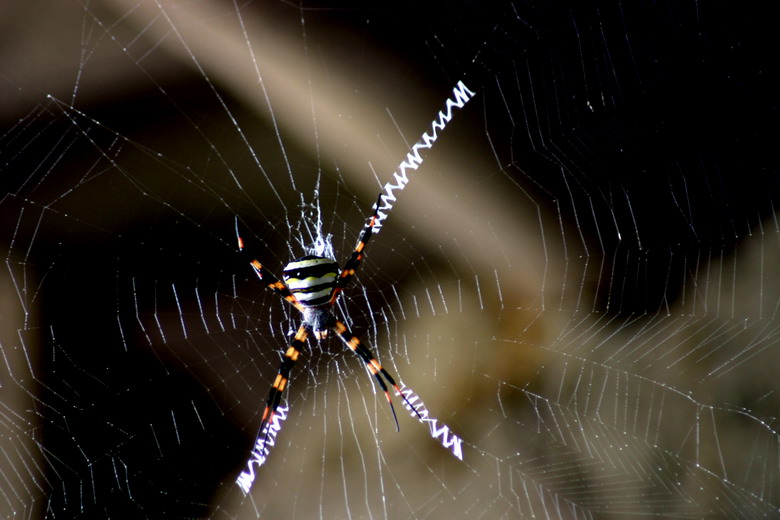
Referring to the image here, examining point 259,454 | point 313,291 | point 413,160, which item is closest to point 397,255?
point 413,160

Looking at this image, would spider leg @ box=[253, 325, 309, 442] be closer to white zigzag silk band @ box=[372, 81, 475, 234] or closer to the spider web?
the spider web

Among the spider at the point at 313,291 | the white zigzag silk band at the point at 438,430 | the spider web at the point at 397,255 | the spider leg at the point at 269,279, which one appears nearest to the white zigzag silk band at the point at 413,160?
the spider web at the point at 397,255

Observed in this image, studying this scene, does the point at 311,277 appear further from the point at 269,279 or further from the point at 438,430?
the point at 438,430

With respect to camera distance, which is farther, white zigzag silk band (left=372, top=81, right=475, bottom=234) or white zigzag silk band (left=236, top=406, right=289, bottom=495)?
white zigzag silk band (left=236, top=406, right=289, bottom=495)

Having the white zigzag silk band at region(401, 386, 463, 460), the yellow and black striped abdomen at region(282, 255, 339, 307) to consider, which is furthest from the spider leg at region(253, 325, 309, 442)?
the white zigzag silk band at region(401, 386, 463, 460)

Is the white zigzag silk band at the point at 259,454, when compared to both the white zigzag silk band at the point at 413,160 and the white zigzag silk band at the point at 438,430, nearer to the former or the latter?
the white zigzag silk band at the point at 438,430

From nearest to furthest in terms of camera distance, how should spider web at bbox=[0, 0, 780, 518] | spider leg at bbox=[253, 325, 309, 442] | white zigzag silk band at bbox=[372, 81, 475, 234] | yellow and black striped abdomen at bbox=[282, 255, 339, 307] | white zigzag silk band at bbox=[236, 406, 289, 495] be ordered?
yellow and black striped abdomen at bbox=[282, 255, 339, 307], spider leg at bbox=[253, 325, 309, 442], spider web at bbox=[0, 0, 780, 518], white zigzag silk band at bbox=[372, 81, 475, 234], white zigzag silk band at bbox=[236, 406, 289, 495]

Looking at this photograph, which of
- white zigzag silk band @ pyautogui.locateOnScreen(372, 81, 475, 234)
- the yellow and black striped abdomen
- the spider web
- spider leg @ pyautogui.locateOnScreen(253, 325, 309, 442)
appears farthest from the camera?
white zigzag silk band @ pyautogui.locateOnScreen(372, 81, 475, 234)
